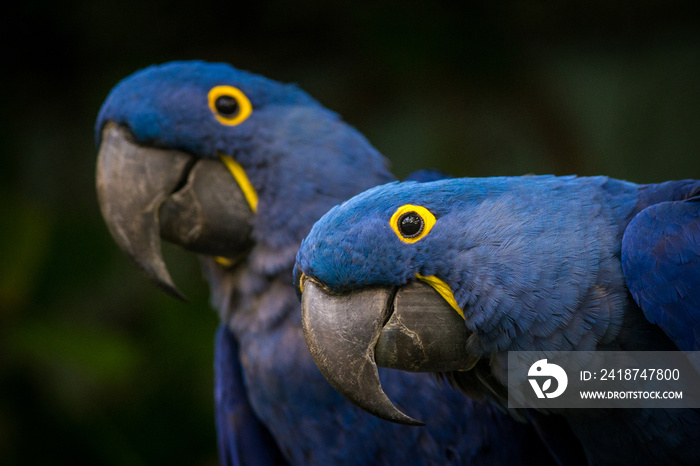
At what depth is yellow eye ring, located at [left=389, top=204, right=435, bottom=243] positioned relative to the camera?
3.45ft

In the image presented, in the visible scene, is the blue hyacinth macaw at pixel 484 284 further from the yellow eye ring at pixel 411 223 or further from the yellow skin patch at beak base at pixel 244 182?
the yellow skin patch at beak base at pixel 244 182

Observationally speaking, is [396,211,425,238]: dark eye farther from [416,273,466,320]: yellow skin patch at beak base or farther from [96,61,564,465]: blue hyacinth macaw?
[96,61,564,465]: blue hyacinth macaw

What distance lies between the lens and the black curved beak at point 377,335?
3.36 ft

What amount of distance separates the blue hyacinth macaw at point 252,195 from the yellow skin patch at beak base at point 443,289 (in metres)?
0.49

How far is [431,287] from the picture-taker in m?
1.05

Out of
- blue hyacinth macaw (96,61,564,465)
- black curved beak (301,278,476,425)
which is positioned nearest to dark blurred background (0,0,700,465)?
blue hyacinth macaw (96,61,564,465)

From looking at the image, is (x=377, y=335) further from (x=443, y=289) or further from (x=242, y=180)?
(x=242, y=180)

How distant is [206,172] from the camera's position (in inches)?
60.9

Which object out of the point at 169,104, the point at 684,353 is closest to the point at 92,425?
the point at 169,104

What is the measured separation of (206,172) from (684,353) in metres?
1.08

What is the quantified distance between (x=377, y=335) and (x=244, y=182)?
66 centimetres

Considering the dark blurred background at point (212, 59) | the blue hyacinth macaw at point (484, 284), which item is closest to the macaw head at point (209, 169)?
the blue hyacinth macaw at point (484, 284)

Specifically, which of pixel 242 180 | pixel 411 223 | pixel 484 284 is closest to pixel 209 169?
pixel 242 180

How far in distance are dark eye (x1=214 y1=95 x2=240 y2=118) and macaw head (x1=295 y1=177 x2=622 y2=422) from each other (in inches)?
23.7
